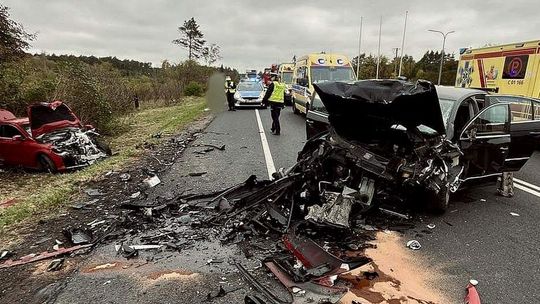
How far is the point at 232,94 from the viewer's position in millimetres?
20219

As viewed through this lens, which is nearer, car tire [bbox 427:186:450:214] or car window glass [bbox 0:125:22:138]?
car tire [bbox 427:186:450:214]

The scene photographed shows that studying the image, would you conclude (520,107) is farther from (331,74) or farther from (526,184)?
(331,74)

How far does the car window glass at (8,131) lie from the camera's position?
8.92 metres

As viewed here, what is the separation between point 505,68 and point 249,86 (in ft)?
44.3

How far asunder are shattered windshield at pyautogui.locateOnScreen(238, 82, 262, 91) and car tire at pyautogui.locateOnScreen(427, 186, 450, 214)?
1728cm

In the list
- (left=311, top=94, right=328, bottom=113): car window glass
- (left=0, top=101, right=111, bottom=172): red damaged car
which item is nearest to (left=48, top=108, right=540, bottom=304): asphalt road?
(left=311, top=94, right=328, bottom=113): car window glass

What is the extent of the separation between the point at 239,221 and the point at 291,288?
5.33ft

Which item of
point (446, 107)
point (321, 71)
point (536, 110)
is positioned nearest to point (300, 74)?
point (321, 71)

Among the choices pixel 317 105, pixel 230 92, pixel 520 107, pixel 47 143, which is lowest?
pixel 47 143

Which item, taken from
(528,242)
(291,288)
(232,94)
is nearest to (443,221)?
(528,242)

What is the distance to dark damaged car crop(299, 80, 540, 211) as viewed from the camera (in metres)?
4.50

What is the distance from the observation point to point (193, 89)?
34188 millimetres

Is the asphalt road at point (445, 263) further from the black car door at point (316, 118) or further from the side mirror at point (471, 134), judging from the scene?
the black car door at point (316, 118)

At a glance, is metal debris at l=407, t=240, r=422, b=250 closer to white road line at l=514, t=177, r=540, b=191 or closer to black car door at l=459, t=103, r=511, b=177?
black car door at l=459, t=103, r=511, b=177
